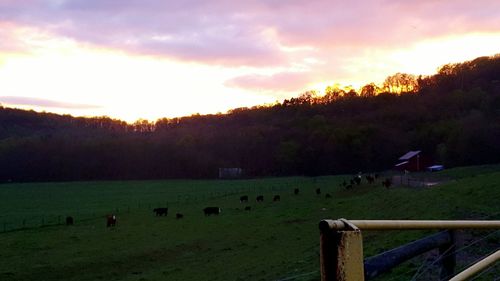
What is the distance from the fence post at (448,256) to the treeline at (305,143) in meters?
76.0

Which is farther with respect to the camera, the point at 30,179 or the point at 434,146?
the point at 30,179

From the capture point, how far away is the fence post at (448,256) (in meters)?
3.58

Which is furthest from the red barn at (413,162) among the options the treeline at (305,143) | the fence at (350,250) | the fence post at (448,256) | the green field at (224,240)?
the fence at (350,250)

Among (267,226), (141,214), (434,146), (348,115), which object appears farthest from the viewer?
(348,115)

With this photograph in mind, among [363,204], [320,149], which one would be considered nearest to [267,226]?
[363,204]

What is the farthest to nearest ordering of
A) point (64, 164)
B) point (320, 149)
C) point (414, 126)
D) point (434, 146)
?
point (64, 164) < point (414, 126) < point (320, 149) < point (434, 146)

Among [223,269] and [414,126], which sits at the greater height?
[414,126]

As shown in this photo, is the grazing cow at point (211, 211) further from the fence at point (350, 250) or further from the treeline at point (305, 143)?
the treeline at point (305, 143)

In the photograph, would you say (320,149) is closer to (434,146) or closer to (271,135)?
(434,146)

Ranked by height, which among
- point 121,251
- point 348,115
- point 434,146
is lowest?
point 121,251

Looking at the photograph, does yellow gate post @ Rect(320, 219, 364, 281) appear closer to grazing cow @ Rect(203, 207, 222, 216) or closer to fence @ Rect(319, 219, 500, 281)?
fence @ Rect(319, 219, 500, 281)

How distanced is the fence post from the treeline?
249 ft

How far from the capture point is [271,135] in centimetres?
14100

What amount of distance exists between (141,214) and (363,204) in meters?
19.4
